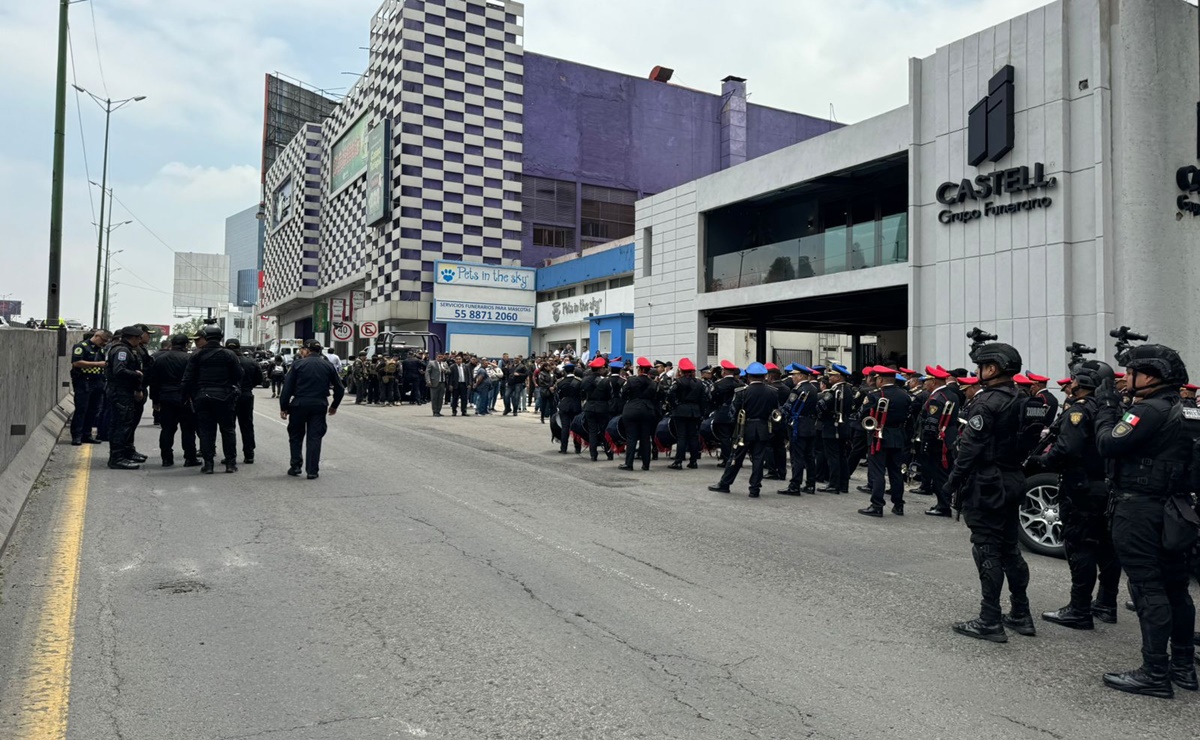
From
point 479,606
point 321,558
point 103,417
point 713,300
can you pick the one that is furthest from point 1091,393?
point 713,300

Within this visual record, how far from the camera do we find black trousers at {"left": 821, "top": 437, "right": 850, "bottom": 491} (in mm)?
10945

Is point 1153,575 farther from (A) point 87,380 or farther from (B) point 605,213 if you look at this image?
(B) point 605,213

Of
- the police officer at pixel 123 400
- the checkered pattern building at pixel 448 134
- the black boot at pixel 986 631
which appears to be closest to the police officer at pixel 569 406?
the police officer at pixel 123 400

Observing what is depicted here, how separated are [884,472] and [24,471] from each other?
923 cm

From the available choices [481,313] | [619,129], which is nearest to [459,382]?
[481,313]

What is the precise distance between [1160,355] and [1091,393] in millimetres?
1143

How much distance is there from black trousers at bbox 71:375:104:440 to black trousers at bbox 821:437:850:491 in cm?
1057

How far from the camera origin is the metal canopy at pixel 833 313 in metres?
20.8

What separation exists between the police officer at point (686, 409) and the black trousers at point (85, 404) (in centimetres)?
863

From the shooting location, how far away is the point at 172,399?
10.7m

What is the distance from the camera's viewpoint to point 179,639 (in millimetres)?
4445

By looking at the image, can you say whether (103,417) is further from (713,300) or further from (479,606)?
(713,300)

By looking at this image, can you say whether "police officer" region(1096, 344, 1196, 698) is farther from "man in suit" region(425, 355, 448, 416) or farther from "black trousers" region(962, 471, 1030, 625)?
"man in suit" region(425, 355, 448, 416)

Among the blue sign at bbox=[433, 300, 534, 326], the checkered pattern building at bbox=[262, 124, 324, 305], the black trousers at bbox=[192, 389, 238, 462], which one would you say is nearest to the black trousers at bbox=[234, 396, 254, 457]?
the black trousers at bbox=[192, 389, 238, 462]
